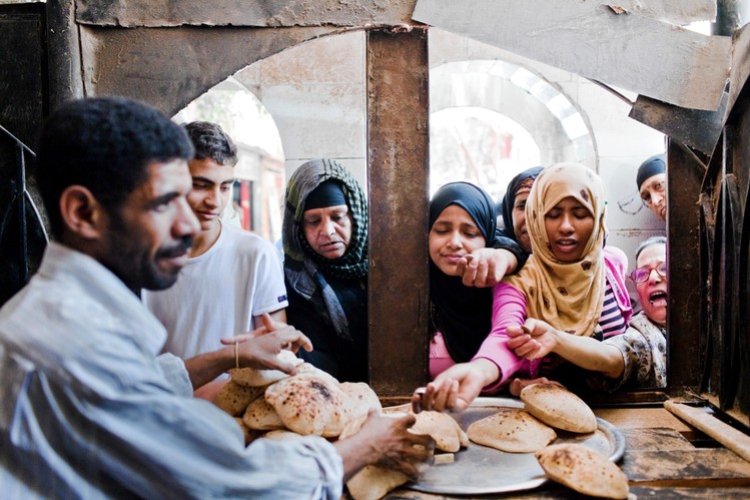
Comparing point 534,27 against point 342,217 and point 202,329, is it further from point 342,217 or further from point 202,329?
point 202,329

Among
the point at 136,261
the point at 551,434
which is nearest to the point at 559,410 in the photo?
the point at 551,434

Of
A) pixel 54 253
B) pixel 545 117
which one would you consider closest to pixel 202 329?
pixel 54 253

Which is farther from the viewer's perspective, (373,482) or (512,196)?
(512,196)

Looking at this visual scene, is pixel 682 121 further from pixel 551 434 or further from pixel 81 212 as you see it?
pixel 81 212

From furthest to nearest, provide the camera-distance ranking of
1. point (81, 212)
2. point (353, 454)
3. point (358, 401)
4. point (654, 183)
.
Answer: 1. point (654, 183)
2. point (358, 401)
3. point (353, 454)
4. point (81, 212)

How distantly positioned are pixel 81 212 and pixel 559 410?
2020 mm

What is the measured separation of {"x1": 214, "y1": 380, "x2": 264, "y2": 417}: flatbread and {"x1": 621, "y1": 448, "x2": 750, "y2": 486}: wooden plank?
1488 millimetres

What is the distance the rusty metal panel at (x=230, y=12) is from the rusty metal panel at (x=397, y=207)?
148 millimetres

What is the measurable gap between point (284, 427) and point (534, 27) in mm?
Answer: 2190

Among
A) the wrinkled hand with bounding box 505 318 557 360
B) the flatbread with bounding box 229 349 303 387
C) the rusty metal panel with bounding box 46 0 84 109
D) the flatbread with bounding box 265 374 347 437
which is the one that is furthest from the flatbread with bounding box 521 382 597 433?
the rusty metal panel with bounding box 46 0 84 109

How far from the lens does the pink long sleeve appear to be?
2980mm

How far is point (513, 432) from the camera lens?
2.65 meters

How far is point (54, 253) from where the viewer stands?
1.59 m

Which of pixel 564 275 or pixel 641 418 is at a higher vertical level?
pixel 564 275
